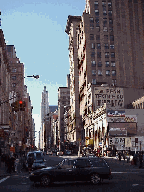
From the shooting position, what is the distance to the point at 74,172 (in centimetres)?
2106

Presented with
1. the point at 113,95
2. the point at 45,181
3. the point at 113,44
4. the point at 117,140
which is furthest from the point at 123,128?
the point at 45,181

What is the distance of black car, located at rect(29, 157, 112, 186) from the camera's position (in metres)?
20.7

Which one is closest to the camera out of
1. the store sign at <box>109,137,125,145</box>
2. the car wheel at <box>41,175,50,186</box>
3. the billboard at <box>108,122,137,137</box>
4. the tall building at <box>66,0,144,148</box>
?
the car wheel at <box>41,175,50,186</box>

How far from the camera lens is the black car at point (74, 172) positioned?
20.7m

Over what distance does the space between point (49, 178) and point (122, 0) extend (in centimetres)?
9844

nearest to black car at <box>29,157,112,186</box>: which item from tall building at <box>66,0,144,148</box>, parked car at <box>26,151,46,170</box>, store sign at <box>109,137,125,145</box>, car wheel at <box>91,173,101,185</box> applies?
car wheel at <box>91,173,101,185</box>

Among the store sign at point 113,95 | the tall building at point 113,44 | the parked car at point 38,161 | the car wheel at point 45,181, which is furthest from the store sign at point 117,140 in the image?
the car wheel at point 45,181

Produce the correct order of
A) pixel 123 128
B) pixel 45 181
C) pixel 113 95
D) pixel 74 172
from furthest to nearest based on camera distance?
pixel 113 95 < pixel 123 128 < pixel 74 172 < pixel 45 181

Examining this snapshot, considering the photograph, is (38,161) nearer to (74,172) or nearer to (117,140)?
(74,172)

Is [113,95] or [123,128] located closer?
[123,128]

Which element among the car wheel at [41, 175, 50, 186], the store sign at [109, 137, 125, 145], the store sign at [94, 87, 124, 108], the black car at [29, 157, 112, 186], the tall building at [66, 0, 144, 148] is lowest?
the store sign at [109, 137, 125, 145]

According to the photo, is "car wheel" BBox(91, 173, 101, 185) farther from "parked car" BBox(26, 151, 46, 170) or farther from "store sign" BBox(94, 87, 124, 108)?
"store sign" BBox(94, 87, 124, 108)

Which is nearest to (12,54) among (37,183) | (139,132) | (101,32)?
(101,32)

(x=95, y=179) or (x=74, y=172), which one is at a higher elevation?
(x=74, y=172)
